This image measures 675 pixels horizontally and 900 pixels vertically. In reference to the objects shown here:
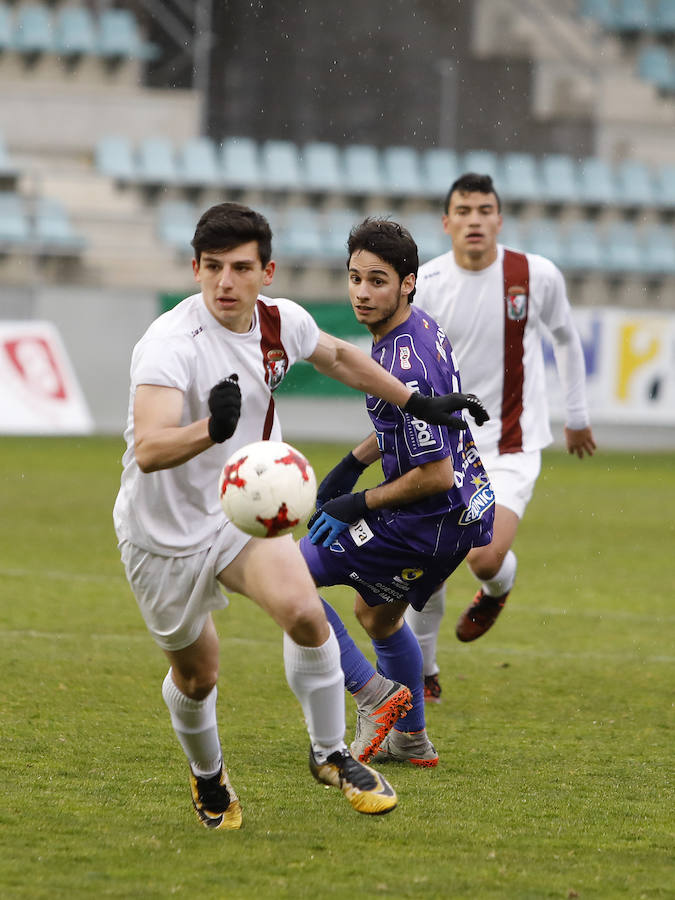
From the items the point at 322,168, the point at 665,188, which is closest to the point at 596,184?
the point at 665,188

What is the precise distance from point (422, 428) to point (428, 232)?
17.5 meters

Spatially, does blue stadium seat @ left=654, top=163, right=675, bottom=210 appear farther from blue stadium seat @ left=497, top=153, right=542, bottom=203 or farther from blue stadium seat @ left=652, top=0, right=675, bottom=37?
blue stadium seat @ left=652, top=0, right=675, bottom=37

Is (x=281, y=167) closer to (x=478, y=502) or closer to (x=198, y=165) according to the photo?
(x=198, y=165)

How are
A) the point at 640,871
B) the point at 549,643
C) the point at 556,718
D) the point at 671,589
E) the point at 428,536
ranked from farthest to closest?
1. the point at 671,589
2. the point at 549,643
3. the point at 556,718
4. the point at 428,536
5. the point at 640,871

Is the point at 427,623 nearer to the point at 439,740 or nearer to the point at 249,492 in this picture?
the point at 439,740

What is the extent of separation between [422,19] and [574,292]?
552 cm

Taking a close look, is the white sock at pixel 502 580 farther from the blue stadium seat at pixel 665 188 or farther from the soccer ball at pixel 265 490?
the blue stadium seat at pixel 665 188

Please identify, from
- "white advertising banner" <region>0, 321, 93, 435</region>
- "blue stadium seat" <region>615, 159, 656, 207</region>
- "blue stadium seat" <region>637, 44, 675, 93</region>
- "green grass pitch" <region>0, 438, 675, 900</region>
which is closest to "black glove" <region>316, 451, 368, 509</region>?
"green grass pitch" <region>0, 438, 675, 900</region>

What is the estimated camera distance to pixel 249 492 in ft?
12.4

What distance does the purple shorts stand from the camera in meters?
4.89

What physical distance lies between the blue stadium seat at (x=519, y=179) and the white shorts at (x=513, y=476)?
16772mm

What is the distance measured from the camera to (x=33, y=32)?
73.1 ft

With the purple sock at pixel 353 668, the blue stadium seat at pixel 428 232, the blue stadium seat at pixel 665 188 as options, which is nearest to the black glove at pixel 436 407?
the purple sock at pixel 353 668

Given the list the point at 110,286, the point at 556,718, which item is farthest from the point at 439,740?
A: the point at 110,286
